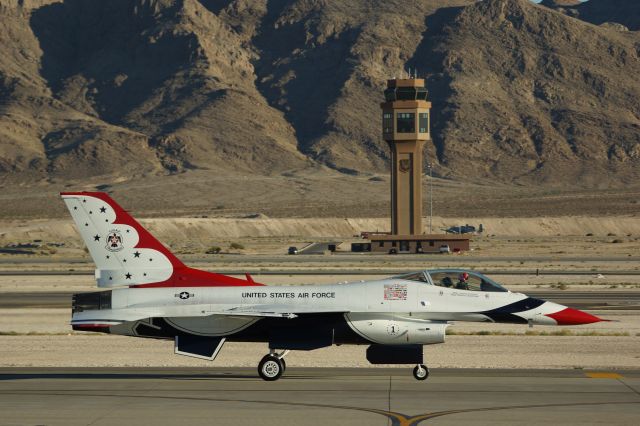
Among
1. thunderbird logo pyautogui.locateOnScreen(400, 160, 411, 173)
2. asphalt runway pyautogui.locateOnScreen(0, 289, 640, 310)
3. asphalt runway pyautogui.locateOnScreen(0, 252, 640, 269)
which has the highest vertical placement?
thunderbird logo pyautogui.locateOnScreen(400, 160, 411, 173)

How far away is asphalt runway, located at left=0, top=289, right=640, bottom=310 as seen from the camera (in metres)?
46.2

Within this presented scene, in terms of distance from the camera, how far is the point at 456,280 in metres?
26.0

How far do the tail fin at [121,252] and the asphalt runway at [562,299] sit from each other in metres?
21.2

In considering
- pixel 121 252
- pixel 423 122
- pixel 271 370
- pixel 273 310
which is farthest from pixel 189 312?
pixel 423 122

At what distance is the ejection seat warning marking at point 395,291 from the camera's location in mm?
25672

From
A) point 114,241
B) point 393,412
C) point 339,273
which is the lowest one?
point 393,412

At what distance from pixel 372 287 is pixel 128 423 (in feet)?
24.1

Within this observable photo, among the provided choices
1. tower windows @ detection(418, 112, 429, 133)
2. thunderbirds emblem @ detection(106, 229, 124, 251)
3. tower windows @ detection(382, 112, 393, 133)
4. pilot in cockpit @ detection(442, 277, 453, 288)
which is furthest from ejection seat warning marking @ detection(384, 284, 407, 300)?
tower windows @ detection(382, 112, 393, 133)

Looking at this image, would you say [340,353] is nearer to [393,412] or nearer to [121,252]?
[121,252]

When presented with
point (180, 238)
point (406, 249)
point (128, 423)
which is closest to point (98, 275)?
point (128, 423)

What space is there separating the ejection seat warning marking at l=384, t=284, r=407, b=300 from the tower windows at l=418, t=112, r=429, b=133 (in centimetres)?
8306

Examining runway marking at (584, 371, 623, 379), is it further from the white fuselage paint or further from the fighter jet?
the white fuselage paint

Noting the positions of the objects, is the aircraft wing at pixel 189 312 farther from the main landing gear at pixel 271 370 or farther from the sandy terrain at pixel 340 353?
the sandy terrain at pixel 340 353

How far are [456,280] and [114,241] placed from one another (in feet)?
26.5
